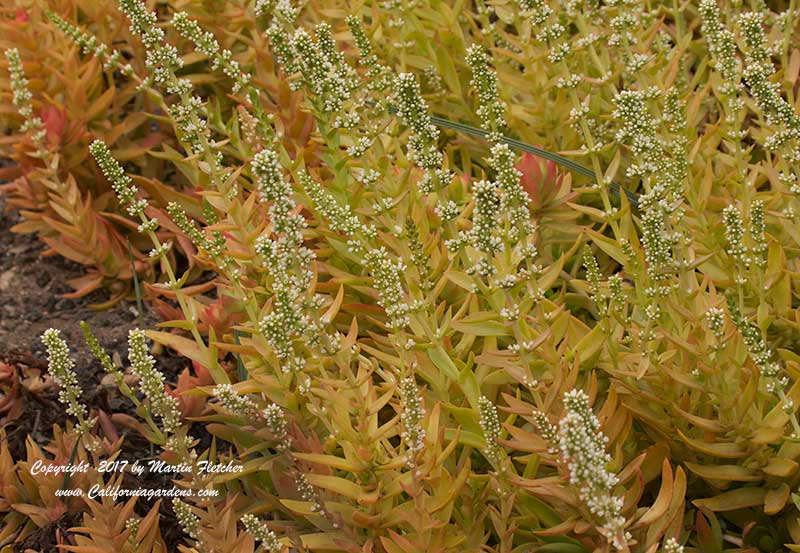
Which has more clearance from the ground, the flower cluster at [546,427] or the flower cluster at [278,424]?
the flower cluster at [546,427]

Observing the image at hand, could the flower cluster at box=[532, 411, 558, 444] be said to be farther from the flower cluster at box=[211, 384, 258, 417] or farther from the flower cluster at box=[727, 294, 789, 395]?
the flower cluster at box=[211, 384, 258, 417]

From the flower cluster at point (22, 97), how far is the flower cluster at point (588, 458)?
2530 mm

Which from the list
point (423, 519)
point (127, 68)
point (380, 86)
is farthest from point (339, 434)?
point (127, 68)

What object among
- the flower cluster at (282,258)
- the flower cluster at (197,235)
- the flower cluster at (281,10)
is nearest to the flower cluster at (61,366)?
the flower cluster at (197,235)

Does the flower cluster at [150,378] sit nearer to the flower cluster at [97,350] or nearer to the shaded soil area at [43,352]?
the flower cluster at [97,350]

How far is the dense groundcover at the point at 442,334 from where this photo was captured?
93.6 inches

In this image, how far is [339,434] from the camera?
247cm

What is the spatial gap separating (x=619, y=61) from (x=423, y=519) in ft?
5.69

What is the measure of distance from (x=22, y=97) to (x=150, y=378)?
1.64m

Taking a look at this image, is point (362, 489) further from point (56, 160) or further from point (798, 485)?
point (56, 160)

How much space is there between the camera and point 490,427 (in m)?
2.31

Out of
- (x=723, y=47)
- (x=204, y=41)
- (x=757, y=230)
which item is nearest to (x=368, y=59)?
(x=204, y=41)

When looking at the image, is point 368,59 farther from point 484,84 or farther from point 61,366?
point 61,366

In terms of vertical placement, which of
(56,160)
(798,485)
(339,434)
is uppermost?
(56,160)
